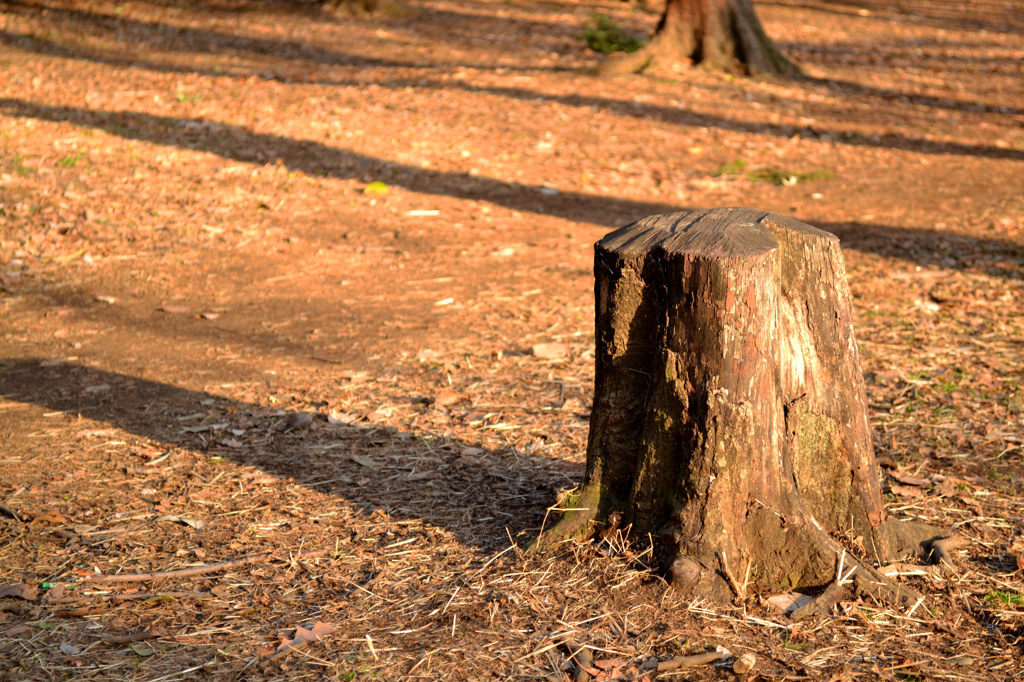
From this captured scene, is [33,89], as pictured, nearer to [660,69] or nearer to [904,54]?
[660,69]

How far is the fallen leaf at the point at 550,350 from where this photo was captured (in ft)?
17.5

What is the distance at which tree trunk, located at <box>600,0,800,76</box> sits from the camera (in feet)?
45.6

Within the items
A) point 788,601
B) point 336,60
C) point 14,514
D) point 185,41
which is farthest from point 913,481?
point 185,41

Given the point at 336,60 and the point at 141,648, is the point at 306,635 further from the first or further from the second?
the point at 336,60

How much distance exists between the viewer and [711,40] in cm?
1398

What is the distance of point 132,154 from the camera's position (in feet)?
30.6

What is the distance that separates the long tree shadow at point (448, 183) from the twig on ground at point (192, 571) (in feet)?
17.1

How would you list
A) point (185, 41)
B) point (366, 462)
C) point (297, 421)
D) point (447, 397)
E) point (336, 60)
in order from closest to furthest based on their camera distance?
point (366, 462) → point (297, 421) → point (447, 397) → point (336, 60) → point (185, 41)

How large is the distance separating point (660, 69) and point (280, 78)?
5895 mm

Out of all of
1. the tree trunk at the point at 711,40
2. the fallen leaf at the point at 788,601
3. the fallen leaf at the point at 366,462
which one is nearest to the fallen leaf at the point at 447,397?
the fallen leaf at the point at 366,462

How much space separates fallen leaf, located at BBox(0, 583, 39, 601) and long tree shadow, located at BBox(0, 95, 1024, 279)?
5.81 metres

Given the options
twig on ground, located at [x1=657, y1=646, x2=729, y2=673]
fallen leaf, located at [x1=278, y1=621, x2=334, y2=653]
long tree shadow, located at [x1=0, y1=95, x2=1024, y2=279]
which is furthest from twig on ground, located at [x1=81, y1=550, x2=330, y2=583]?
long tree shadow, located at [x1=0, y1=95, x2=1024, y2=279]

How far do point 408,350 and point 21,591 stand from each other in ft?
8.99

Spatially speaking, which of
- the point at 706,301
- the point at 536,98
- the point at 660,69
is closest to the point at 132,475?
the point at 706,301
